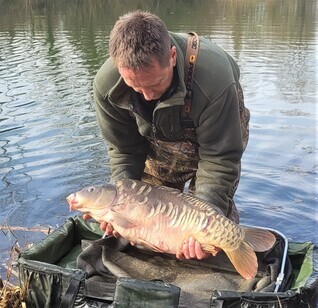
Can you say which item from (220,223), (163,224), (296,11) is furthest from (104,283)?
(296,11)

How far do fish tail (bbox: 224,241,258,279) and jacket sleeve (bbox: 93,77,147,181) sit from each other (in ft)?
3.04

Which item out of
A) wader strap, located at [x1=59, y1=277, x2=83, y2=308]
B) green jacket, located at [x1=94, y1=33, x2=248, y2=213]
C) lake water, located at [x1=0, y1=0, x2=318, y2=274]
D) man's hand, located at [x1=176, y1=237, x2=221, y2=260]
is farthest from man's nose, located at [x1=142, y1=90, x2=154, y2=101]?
lake water, located at [x1=0, y1=0, x2=318, y2=274]

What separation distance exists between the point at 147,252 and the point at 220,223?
72 centimetres

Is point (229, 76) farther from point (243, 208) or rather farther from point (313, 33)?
point (313, 33)

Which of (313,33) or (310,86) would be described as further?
(313,33)

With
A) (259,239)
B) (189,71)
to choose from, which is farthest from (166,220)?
(189,71)

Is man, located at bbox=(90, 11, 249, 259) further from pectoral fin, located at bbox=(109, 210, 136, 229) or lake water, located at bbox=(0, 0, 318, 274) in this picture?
lake water, located at bbox=(0, 0, 318, 274)

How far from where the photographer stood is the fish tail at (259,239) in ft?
9.14

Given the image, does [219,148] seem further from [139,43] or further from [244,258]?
[139,43]

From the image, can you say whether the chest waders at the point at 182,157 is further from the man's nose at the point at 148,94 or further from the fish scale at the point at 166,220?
the fish scale at the point at 166,220

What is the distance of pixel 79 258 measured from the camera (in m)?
3.00

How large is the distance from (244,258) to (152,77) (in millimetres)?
961

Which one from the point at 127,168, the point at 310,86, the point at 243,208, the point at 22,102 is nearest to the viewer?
the point at 127,168

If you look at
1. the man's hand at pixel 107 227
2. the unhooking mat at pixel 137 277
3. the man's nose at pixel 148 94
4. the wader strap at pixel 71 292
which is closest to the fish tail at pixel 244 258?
the unhooking mat at pixel 137 277
